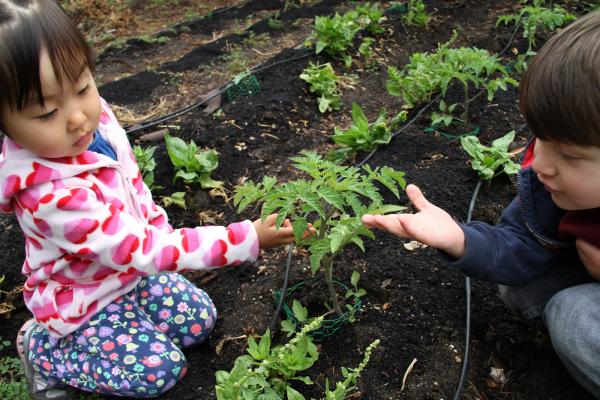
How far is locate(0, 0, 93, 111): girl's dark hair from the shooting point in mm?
1612

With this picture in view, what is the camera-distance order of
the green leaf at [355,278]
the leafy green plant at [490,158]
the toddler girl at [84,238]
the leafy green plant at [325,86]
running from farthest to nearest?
the leafy green plant at [325,86], the leafy green plant at [490,158], the green leaf at [355,278], the toddler girl at [84,238]

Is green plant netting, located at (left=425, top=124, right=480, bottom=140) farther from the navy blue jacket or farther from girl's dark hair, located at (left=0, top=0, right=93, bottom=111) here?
girl's dark hair, located at (left=0, top=0, right=93, bottom=111)

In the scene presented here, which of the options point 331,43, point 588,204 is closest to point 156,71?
point 331,43

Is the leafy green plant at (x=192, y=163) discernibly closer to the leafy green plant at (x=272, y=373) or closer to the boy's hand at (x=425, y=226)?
the leafy green plant at (x=272, y=373)

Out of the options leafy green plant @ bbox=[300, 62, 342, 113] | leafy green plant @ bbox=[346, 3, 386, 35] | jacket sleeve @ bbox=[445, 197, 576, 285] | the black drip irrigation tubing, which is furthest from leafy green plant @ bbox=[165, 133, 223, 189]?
leafy green plant @ bbox=[346, 3, 386, 35]

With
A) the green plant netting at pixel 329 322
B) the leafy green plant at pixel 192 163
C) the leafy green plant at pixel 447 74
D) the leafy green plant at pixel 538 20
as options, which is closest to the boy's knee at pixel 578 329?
the green plant netting at pixel 329 322

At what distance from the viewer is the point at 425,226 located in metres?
1.84

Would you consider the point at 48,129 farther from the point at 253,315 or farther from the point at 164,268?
the point at 253,315

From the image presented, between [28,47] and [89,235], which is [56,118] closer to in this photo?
[28,47]

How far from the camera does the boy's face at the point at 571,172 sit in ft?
5.32

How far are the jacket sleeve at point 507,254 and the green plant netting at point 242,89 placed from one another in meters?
2.79

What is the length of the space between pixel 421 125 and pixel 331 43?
58.9 inches

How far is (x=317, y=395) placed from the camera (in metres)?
2.17

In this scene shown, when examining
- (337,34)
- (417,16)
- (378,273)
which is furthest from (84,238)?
(417,16)
